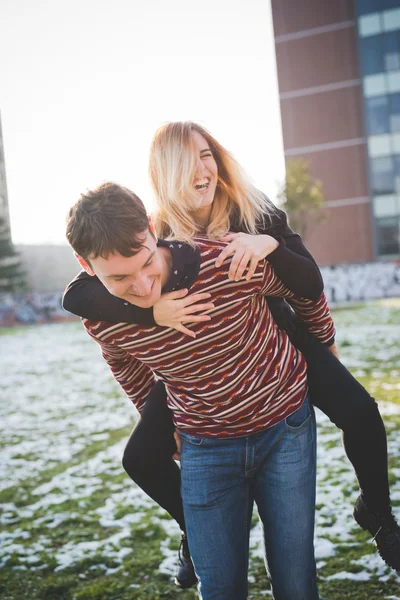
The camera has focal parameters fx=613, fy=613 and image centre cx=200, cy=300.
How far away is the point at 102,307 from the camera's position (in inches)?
94.7

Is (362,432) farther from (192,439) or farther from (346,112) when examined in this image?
(346,112)

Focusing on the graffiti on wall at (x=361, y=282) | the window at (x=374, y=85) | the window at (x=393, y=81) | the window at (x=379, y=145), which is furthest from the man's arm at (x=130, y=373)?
the window at (x=374, y=85)

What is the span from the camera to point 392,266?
32.0 m

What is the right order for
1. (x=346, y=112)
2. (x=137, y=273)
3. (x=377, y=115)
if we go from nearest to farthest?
(x=137, y=273), (x=377, y=115), (x=346, y=112)

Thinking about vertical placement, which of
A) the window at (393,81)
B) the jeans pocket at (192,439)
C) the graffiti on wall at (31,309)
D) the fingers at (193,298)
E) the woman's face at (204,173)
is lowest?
the graffiti on wall at (31,309)

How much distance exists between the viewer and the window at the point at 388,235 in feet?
138

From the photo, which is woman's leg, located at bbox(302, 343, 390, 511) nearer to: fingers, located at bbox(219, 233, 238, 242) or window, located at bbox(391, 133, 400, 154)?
fingers, located at bbox(219, 233, 238, 242)

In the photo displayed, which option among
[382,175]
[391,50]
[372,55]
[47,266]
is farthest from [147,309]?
[47,266]

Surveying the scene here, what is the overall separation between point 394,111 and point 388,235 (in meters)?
8.37

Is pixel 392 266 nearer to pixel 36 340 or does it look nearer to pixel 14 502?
pixel 36 340

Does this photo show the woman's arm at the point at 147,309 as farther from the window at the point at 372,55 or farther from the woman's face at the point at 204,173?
the window at the point at 372,55

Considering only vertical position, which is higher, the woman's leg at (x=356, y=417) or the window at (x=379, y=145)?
the window at (x=379, y=145)

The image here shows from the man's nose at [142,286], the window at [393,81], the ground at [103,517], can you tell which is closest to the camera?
the man's nose at [142,286]

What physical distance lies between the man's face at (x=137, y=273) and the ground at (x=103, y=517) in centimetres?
256
